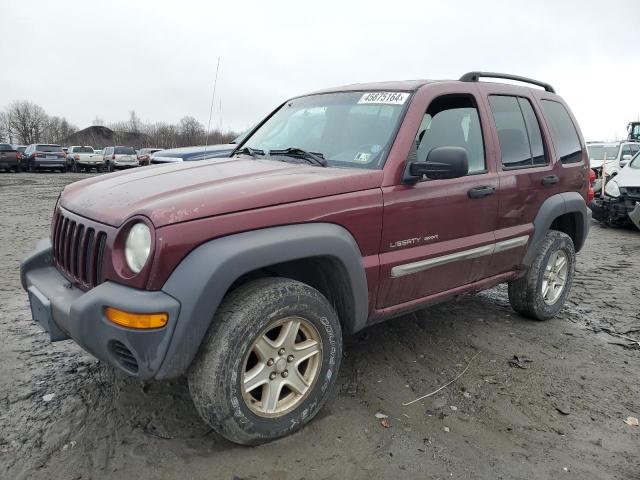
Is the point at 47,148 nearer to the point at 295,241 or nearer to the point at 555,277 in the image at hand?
the point at 555,277

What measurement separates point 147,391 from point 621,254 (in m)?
6.86

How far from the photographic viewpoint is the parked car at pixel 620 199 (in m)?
9.02

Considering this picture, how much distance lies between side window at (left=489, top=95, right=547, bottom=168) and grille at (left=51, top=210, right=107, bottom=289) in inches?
106

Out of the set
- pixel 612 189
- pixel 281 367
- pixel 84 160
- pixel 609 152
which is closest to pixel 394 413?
pixel 281 367

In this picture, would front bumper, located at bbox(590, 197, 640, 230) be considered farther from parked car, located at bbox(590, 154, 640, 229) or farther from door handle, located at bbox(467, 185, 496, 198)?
door handle, located at bbox(467, 185, 496, 198)

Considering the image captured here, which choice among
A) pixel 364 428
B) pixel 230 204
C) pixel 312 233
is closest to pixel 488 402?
pixel 364 428

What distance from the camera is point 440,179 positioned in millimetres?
2969

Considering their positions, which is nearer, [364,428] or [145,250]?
[145,250]

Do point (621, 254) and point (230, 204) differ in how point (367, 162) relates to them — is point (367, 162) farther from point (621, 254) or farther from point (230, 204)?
point (621, 254)

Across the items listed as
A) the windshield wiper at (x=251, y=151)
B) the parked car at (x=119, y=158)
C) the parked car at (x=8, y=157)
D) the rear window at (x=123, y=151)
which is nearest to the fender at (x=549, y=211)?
the windshield wiper at (x=251, y=151)

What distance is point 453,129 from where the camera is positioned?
332 cm

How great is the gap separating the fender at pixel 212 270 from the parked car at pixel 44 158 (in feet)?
92.7

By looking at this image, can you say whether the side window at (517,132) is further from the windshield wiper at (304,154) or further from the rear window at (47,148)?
the rear window at (47,148)

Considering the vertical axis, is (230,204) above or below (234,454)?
above
